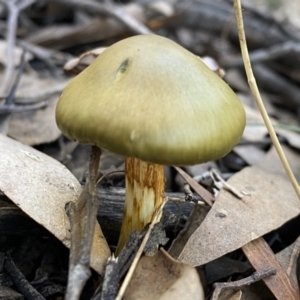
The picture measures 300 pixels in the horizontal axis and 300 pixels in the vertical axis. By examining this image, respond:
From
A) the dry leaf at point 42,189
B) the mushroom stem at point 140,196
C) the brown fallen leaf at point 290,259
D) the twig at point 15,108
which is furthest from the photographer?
the twig at point 15,108

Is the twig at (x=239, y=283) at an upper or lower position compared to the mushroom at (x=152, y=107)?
lower

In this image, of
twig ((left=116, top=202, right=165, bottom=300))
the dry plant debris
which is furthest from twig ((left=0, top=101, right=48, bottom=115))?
twig ((left=116, top=202, right=165, bottom=300))

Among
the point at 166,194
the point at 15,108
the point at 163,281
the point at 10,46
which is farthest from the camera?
the point at 10,46

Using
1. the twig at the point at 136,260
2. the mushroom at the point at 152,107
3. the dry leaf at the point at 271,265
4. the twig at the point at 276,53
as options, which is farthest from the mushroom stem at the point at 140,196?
the twig at the point at 276,53

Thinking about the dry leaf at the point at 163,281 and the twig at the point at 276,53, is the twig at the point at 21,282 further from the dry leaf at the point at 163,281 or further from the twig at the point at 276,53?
the twig at the point at 276,53

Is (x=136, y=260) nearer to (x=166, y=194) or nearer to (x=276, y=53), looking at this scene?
(x=166, y=194)

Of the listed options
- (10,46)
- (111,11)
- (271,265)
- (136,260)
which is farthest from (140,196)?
(111,11)

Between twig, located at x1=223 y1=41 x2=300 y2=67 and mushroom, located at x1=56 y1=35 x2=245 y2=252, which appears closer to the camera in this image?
mushroom, located at x1=56 y1=35 x2=245 y2=252

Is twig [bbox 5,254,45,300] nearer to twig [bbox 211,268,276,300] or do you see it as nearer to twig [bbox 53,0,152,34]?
twig [bbox 211,268,276,300]
